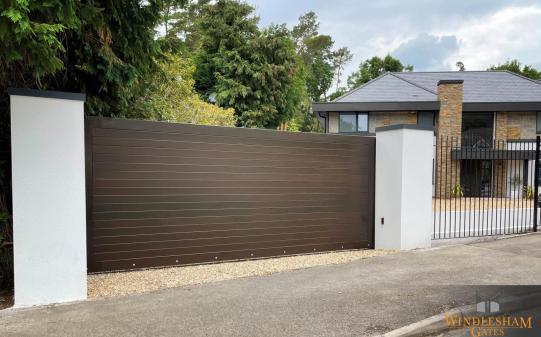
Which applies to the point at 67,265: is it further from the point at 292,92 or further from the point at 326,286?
the point at 292,92

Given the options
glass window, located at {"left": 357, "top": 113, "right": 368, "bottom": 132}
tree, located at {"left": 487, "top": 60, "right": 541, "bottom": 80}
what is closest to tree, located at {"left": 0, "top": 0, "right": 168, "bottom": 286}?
glass window, located at {"left": 357, "top": 113, "right": 368, "bottom": 132}

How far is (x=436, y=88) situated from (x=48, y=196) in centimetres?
2278

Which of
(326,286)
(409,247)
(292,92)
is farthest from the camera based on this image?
(292,92)

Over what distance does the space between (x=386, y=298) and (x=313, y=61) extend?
49.3 meters

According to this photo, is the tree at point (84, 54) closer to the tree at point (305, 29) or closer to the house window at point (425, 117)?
the house window at point (425, 117)

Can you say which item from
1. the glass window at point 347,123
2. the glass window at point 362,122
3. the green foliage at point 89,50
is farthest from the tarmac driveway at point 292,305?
the glass window at point 347,123

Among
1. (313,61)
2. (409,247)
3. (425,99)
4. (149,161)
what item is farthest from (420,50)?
(149,161)

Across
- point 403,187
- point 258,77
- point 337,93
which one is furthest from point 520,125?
point 337,93

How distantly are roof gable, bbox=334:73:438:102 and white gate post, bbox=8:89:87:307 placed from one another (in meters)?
19.1

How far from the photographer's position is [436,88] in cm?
2347

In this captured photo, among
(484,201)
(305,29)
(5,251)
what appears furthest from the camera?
(305,29)

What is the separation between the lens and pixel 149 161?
6.11 m

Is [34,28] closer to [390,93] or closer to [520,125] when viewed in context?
[390,93]

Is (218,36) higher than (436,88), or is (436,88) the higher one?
(218,36)
